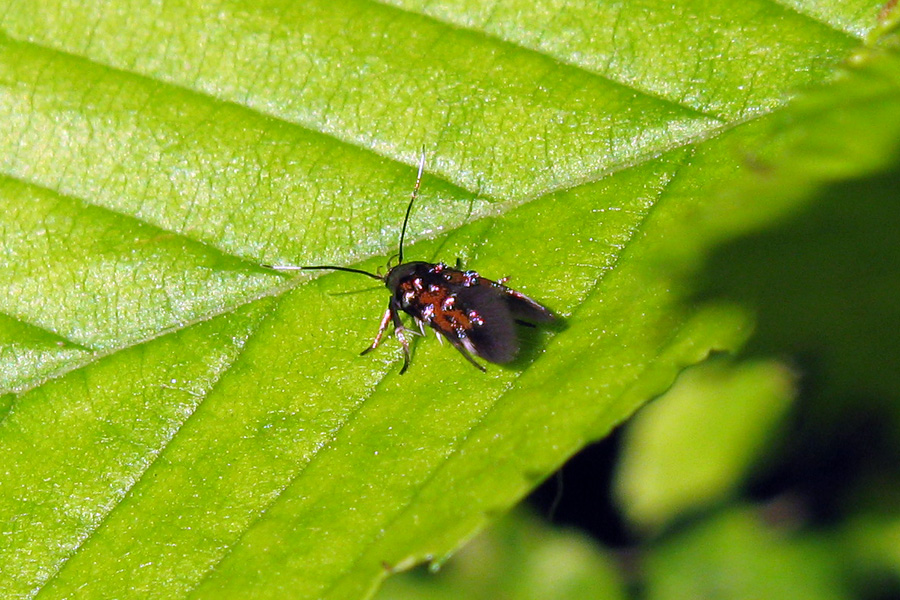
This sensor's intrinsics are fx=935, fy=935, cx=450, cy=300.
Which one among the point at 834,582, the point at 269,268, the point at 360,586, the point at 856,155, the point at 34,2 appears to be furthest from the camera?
the point at 834,582

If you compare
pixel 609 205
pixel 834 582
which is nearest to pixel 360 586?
pixel 609 205

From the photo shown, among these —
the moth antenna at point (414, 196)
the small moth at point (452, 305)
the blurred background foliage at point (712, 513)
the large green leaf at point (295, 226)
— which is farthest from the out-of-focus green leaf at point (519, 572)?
the moth antenna at point (414, 196)

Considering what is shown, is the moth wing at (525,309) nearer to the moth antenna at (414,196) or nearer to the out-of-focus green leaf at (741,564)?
the moth antenna at (414,196)

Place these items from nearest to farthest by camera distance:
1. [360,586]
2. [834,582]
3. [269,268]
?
[360,586]
[269,268]
[834,582]

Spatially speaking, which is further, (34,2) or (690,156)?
(34,2)

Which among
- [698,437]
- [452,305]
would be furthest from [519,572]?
[452,305]

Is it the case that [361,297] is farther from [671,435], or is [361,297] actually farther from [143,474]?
[671,435]

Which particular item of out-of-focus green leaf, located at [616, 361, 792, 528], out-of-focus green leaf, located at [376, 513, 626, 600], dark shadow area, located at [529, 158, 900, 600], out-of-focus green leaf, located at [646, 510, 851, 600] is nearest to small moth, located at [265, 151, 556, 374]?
dark shadow area, located at [529, 158, 900, 600]

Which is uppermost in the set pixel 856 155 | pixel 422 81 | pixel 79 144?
pixel 79 144
